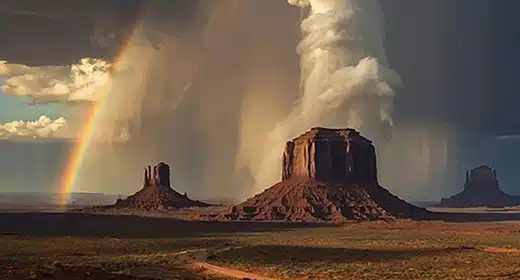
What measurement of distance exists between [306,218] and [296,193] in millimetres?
19286

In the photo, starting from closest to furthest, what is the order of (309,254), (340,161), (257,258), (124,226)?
(257,258) → (309,254) → (124,226) → (340,161)

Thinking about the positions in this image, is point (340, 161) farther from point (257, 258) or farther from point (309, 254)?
point (257, 258)

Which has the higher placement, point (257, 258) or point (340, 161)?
point (340, 161)

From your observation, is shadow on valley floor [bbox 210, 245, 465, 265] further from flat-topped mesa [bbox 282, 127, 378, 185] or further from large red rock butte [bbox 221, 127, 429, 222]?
flat-topped mesa [bbox 282, 127, 378, 185]

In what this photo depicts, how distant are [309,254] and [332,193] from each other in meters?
107

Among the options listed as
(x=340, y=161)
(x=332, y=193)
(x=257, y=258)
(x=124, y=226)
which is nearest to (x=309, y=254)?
(x=257, y=258)

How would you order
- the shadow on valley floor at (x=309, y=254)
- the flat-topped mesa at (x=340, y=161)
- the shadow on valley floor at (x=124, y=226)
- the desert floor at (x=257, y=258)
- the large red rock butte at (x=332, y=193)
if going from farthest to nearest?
the flat-topped mesa at (x=340, y=161) → the large red rock butte at (x=332, y=193) → the shadow on valley floor at (x=124, y=226) → the shadow on valley floor at (x=309, y=254) → the desert floor at (x=257, y=258)

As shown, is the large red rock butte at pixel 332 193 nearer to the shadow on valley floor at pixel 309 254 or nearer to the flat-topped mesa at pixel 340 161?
the flat-topped mesa at pixel 340 161

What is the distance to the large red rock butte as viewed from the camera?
174 m

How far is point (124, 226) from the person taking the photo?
151 metres

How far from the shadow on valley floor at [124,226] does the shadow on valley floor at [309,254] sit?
4148cm

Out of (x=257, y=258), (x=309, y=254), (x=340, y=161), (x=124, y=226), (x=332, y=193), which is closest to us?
(x=257, y=258)

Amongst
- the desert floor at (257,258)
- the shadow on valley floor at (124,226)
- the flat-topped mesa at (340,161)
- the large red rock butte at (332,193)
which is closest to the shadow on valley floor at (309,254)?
the desert floor at (257,258)

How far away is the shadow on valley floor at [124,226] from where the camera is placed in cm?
13362
